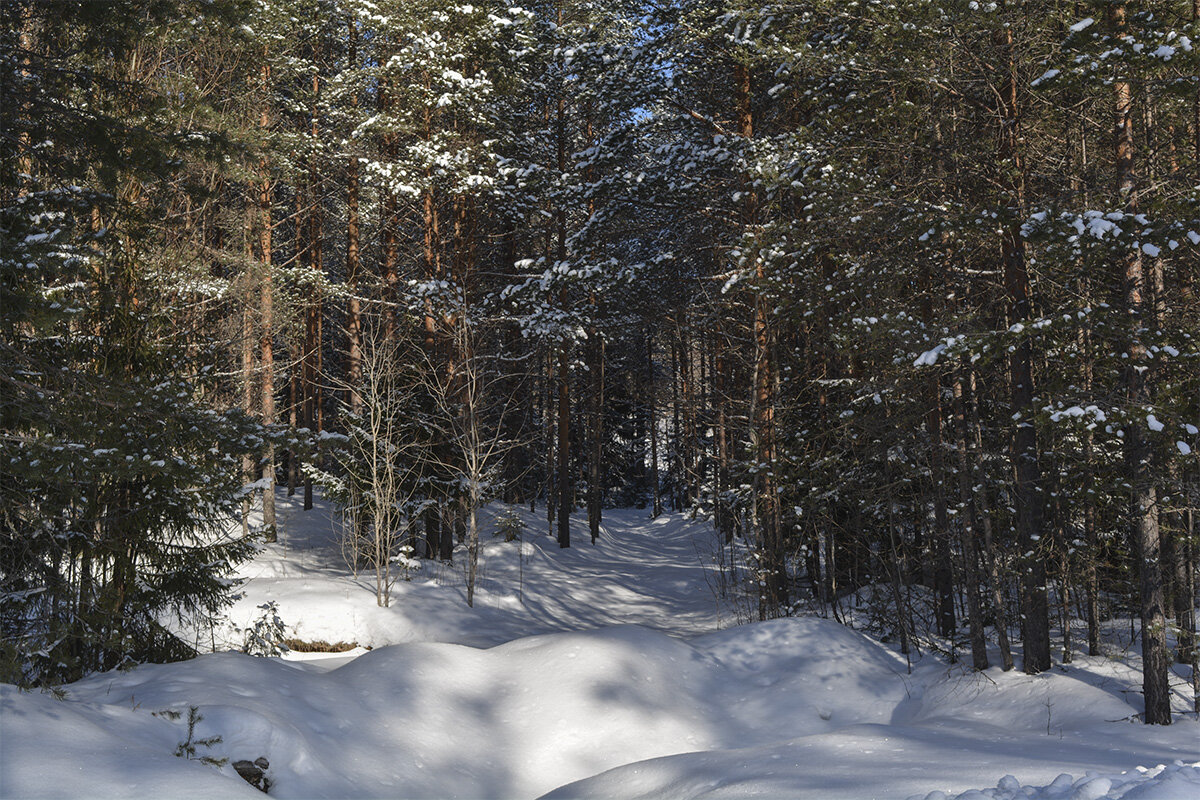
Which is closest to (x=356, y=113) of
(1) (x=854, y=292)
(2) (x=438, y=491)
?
(2) (x=438, y=491)

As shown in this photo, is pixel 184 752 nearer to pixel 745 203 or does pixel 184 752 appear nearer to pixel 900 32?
pixel 900 32

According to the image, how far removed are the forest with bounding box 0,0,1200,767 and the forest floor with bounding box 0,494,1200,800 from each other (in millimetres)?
630

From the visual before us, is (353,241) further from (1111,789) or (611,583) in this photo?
(1111,789)

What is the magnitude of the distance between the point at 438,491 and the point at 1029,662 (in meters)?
11.9

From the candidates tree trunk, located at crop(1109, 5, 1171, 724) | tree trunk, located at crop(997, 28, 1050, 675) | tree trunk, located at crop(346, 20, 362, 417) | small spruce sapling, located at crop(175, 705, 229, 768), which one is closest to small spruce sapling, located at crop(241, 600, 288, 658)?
small spruce sapling, located at crop(175, 705, 229, 768)

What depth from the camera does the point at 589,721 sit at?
8.36m

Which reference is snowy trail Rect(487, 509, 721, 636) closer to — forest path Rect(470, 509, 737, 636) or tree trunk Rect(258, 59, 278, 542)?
forest path Rect(470, 509, 737, 636)

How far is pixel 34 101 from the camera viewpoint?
6824 millimetres

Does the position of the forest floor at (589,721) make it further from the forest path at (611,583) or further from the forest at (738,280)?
the forest path at (611,583)

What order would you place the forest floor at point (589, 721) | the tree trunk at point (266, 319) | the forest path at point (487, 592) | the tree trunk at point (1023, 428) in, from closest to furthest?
the forest floor at point (589, 721), the tree trunk at point (1023, 428), the forest path at point (487, 592), the tree trunk at point (266, 319)

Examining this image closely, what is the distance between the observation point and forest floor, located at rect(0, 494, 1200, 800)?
4.97 meters

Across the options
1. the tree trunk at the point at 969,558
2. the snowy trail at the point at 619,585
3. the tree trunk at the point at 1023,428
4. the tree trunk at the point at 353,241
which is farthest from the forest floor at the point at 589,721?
the tree trunk at the point at 353,241

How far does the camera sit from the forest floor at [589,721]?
196 inches

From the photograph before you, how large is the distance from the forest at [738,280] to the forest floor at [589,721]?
0.63 m
